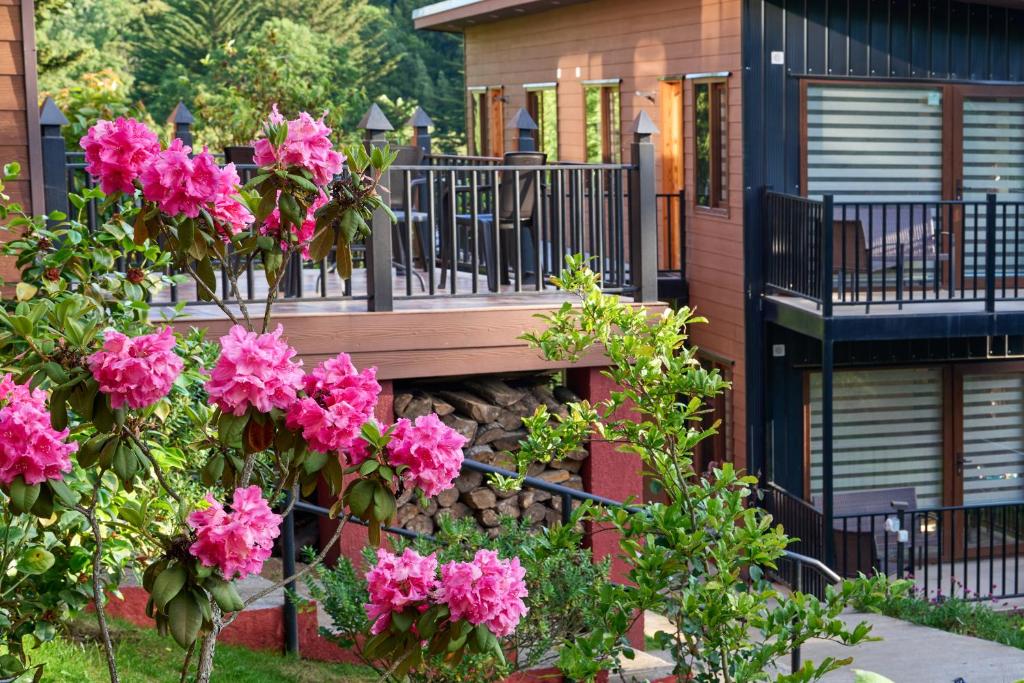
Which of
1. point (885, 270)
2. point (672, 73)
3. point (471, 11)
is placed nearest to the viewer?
point (885, 270)

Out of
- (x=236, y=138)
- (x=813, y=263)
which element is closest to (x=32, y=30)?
(x=813, y=263)

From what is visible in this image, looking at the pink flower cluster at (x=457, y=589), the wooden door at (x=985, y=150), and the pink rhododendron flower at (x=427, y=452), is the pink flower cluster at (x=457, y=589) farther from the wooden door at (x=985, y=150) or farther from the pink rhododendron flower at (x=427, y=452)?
the wooden door at (x=985, y=150)

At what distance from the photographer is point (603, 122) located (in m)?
17.1

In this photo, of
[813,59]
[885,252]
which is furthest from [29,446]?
[813,59]

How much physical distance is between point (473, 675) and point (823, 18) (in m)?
9.16

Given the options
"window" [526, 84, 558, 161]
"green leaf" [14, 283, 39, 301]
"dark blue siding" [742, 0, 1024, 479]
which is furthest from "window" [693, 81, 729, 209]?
"green leaf" [14, 283, 39, 301]

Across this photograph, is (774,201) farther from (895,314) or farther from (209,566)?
(209,566)

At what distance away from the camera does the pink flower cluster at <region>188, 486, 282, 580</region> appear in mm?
3340

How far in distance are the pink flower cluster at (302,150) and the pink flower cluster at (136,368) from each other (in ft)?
2.91

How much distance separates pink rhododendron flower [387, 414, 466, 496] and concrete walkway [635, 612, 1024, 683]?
4338mm

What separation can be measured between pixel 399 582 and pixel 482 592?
0.82 ft

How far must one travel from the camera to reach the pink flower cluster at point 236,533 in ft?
11.0

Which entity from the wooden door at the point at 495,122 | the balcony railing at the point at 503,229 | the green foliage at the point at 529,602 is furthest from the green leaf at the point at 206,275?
the wooden door at the point at 495,122

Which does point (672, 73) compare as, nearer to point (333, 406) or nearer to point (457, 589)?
point (457, 589)
